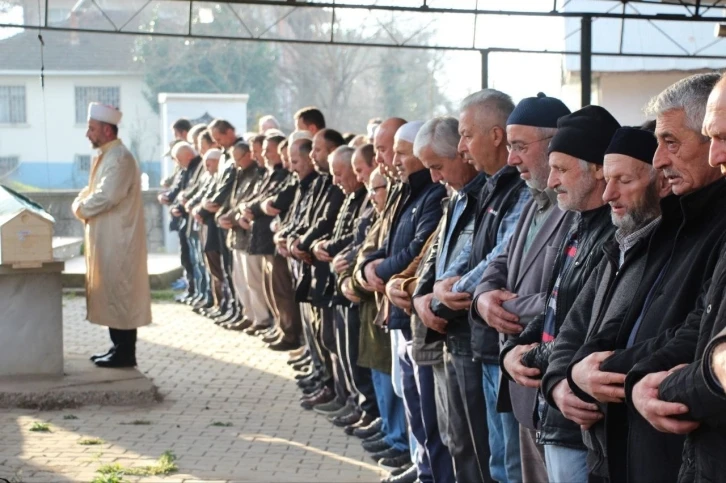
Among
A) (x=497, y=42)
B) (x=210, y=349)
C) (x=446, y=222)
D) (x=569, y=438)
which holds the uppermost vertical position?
(x=497, y=42)

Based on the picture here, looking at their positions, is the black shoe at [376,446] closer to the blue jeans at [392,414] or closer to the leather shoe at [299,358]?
the blue jeans at [392,414]

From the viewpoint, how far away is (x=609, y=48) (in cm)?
2730

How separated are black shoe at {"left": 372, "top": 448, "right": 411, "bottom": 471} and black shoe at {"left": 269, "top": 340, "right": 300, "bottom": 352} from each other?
4.89 metres

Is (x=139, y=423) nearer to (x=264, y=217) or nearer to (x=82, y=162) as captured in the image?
(x=264, y=217)

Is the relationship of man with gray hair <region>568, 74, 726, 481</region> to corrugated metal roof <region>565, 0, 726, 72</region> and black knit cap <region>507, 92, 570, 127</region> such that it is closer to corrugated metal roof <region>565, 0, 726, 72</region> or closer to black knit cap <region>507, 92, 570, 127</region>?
black knit cap <region>507, 92, 570, 127</region>

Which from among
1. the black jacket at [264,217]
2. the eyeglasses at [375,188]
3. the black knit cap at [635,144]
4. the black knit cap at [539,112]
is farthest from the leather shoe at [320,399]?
the black knit cap at [635,144]

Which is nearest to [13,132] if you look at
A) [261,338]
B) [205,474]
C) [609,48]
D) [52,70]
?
[52,70]

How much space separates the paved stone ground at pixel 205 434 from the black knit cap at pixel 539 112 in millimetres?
2986

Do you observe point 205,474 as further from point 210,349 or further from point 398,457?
point 210,349

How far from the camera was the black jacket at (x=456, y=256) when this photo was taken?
19.1ft

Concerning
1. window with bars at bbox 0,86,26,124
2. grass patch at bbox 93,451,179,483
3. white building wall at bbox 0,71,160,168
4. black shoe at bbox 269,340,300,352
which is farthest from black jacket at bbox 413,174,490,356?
window with bars at bbox 0,86,26,124

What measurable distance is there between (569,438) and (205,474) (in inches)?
144

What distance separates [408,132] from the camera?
7074 mm

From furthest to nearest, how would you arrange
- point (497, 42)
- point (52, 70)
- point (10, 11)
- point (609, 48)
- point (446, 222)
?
point (52, 70) → point (609, 48) → point (497, 42) → point (10, 11) → point (446, 222)
